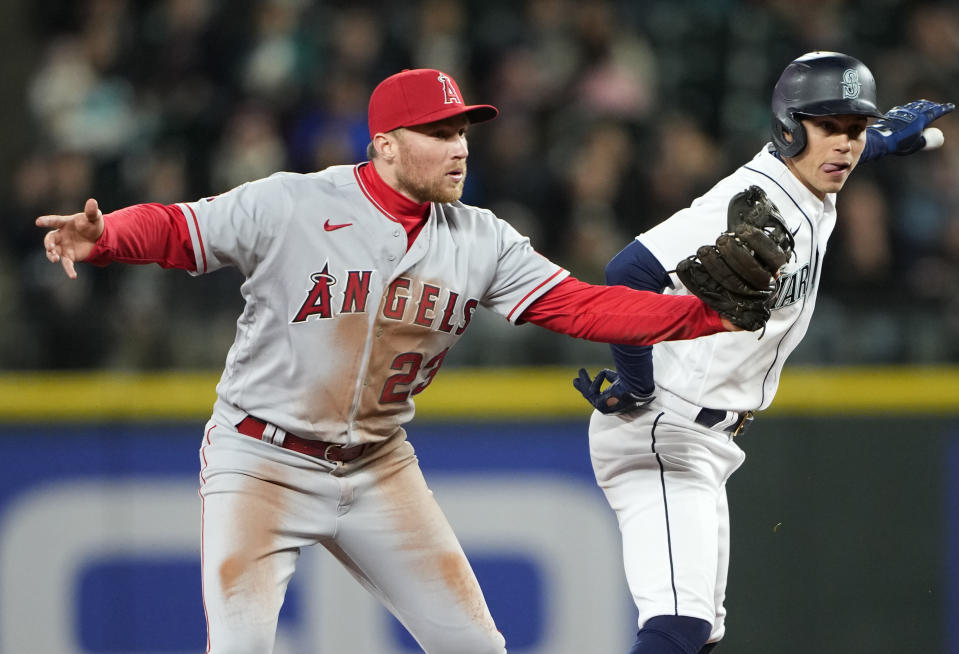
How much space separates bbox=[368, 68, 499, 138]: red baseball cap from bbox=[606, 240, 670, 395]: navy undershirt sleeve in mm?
644

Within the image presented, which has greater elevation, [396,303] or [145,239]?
[145,239]

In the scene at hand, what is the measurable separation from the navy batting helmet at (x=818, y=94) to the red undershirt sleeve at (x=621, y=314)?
0.79m

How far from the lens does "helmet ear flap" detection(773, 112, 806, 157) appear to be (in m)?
4.19

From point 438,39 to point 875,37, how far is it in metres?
3.06

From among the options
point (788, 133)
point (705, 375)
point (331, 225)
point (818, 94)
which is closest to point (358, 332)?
point (331, 225)

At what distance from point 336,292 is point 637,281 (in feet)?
3.17

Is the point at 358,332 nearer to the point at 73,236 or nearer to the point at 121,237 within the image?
the point at 121,237

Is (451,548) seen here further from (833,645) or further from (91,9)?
(91,9)

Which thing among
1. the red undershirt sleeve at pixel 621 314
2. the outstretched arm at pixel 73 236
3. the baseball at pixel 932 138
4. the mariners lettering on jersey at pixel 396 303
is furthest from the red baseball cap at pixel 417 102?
the baseball at pixel 932 138

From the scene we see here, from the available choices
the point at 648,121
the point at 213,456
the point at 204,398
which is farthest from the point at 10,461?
the point at 648,121

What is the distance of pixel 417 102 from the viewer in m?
3.94

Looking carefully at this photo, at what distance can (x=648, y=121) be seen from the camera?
8.59 m

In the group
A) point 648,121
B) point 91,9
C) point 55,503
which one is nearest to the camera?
point 55,503

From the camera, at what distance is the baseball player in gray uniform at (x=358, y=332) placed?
3.86 meters
